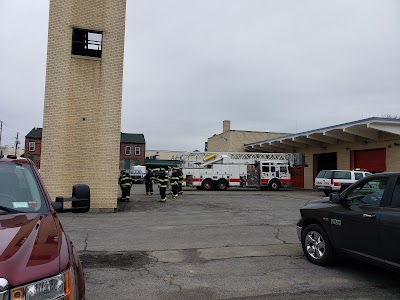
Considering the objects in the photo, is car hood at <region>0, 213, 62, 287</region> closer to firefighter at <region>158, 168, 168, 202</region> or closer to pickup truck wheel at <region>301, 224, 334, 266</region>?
pickup truck wheel at <region>301, 224, 334, 266</region>

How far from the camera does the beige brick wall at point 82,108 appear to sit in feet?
45.1

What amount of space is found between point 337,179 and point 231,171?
8.50 meters

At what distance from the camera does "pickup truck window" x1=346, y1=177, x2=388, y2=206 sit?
5551mm

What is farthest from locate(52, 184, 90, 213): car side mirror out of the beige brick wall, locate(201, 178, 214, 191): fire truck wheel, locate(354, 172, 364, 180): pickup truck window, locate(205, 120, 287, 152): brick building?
locate(205, 120, 287, 152): brick building

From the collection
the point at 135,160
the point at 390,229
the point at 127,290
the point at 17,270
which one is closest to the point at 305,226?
the point at 390,229

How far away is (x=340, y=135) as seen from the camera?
97.2 feet

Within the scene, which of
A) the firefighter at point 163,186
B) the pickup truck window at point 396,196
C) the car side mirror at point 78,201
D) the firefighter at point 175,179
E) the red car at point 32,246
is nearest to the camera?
the red car at point 32,246

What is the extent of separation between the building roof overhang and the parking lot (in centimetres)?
1712

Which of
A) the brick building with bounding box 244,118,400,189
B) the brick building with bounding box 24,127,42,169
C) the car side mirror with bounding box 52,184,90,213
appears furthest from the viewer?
the brick building with bounding box 24,127,42,169

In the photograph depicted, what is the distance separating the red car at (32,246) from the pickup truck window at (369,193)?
13.9ft

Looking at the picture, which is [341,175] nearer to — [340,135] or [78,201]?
[340,135]

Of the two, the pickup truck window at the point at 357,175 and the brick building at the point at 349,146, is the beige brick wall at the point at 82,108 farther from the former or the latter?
the brick building at the point at 349,146

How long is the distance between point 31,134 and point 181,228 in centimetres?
5893

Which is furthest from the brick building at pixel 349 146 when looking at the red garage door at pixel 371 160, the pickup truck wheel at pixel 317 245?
the pickup truck wheel at pixel 317 245
